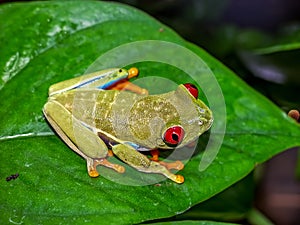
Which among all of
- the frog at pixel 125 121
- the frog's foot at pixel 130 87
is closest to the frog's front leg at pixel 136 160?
the frog at pixel 125 121

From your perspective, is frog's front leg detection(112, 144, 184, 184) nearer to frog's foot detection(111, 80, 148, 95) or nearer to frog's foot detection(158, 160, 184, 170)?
frog's foot detection(158, 160, 184, 170)

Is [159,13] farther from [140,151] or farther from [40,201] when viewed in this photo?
[40,201]

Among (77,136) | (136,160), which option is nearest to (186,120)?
(136,160)

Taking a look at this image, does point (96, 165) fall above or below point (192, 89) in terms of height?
below

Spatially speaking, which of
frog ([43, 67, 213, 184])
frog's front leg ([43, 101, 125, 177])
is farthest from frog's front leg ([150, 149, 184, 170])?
frog's front leg ([43, 101, 125, 177])

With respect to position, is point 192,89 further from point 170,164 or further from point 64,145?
point 64,145

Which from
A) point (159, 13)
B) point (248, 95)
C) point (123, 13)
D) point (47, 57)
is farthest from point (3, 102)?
point (159, 13)

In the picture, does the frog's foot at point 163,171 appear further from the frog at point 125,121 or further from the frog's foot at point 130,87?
the frog's foot at point 130,87
